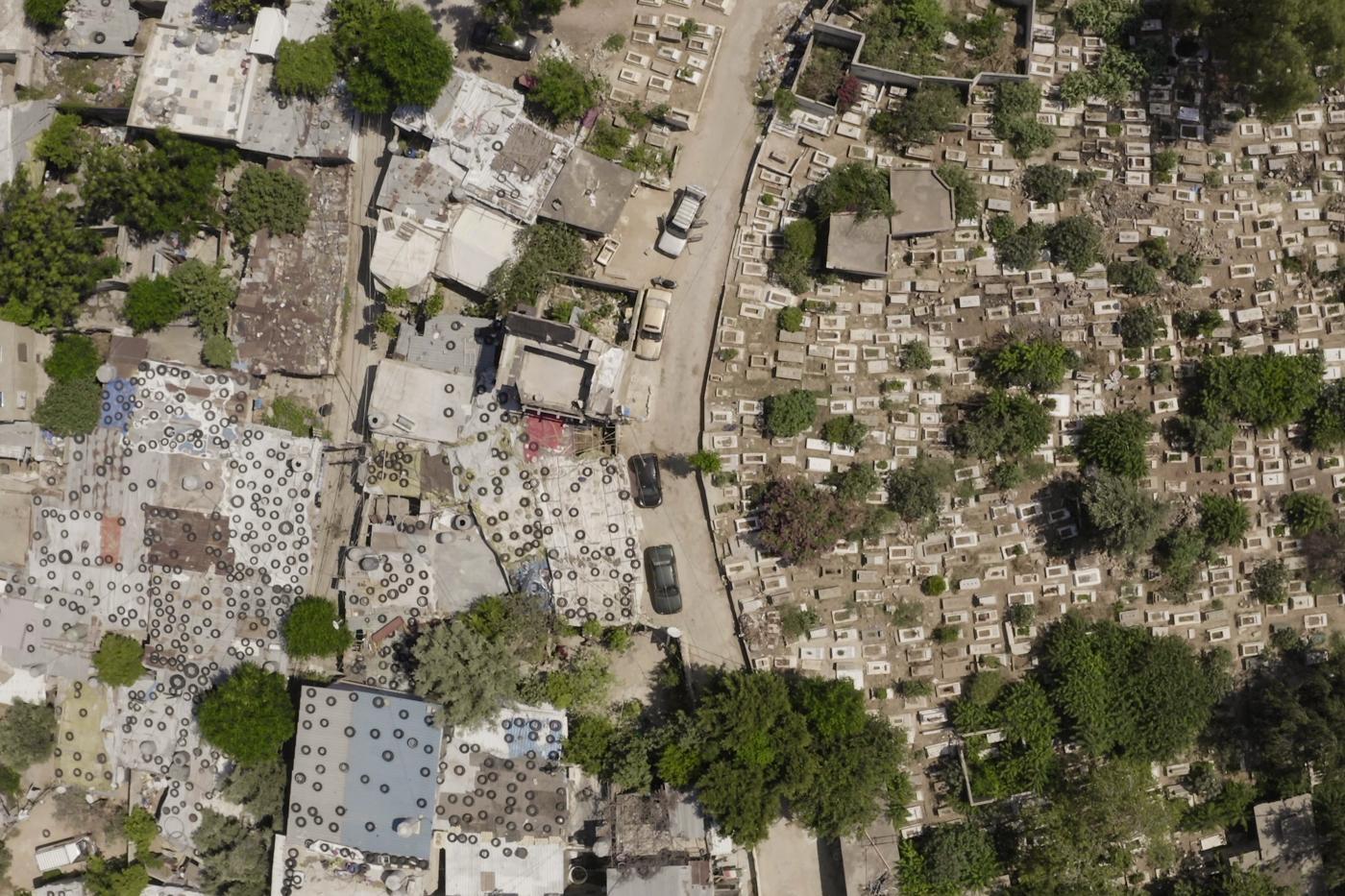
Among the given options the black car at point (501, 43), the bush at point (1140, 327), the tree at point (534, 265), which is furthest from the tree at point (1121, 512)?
the black car at point (501, 43)

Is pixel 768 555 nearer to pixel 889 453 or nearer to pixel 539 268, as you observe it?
pixel 889 453

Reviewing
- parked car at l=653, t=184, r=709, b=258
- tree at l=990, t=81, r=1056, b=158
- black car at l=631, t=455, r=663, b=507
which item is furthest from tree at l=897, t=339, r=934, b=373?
black car at l=631, t=455, r=663, b=507

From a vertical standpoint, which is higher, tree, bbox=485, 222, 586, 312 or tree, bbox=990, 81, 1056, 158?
→ tree, bbox=990, 81, 1056, 158

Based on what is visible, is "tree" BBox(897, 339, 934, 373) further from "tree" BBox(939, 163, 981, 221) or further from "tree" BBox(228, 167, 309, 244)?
"tree" BBox(228, 167, 309, 244)

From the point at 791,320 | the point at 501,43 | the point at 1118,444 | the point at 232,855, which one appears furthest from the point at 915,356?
the point at 232,855

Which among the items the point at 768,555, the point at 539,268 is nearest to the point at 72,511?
the point at 539,268

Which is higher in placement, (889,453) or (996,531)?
(889,453)
